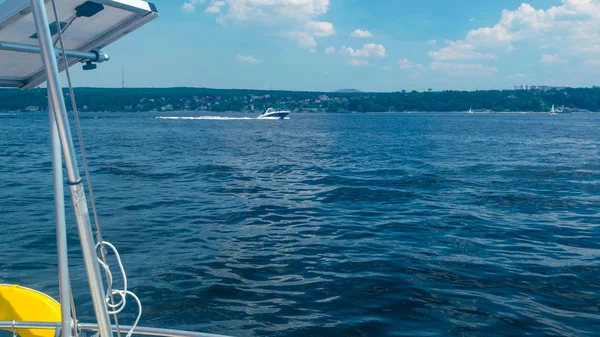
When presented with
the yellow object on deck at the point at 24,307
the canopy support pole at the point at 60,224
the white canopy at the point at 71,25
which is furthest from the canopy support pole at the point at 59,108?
the yellow object on deck at the point at 24,307

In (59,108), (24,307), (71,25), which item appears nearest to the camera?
(59,108)

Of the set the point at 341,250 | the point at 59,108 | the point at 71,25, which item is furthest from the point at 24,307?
the point at 341,250

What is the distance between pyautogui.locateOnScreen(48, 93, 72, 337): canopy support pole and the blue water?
5589 millimetres

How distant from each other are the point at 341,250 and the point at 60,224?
10.3 m

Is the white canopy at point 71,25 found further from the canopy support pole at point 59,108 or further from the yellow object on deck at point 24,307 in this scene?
the yellow object on deck at point 24,307

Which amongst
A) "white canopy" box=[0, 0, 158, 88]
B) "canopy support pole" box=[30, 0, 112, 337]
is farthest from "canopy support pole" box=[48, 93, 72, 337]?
"white canopy" box=[0, 0, 158, 88]

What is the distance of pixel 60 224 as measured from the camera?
2838 mm

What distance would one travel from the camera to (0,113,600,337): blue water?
29.1ft

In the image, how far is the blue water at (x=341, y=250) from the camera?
888 cm

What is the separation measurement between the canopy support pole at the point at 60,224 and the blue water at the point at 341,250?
5.59m

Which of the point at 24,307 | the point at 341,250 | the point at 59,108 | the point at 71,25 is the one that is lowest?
the point at 341,250

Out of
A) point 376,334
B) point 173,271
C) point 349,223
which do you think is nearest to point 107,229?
point 173,271

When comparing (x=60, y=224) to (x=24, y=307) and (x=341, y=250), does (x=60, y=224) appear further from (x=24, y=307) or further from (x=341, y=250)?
(x=341, y=250)

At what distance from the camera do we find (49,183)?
24719mm
